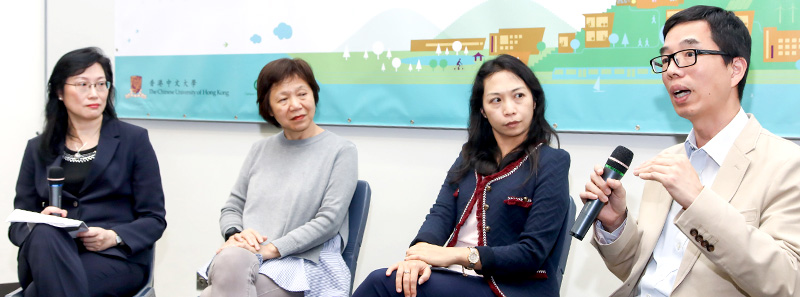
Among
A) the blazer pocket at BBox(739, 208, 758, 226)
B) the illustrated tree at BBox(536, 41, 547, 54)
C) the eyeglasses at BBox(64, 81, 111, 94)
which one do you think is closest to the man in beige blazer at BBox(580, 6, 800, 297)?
the blazer pocket at BBox(739, 208, 758, 226)

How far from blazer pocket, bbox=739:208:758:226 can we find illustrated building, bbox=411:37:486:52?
4.50ft

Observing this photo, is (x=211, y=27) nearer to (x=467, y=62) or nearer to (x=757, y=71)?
(x=467, y=62)

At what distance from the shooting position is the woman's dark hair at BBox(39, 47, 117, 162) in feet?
7.72

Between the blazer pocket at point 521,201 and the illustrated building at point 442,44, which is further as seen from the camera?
the illustrated building at point 442,44

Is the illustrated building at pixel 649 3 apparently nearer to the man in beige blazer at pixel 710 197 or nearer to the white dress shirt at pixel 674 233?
the man in beige blazer at pixel 710 197

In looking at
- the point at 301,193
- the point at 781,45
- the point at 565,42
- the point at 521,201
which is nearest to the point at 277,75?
the point at 301,193

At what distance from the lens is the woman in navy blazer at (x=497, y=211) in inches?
70.1

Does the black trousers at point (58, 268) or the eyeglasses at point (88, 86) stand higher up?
the eyeglasses at point (88, 86)

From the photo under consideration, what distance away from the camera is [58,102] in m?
2.42

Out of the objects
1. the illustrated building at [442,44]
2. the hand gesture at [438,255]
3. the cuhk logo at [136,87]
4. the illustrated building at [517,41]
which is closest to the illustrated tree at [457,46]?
the illustrated building at [442,44]

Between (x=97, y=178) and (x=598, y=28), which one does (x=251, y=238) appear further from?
(x=598, y=28)

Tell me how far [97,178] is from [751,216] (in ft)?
6.80

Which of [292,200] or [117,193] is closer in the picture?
[292,200]

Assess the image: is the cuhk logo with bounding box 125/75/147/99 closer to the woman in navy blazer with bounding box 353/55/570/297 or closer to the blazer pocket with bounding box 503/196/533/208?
the woman in navy blazer with bounding box 353/55/570/297
